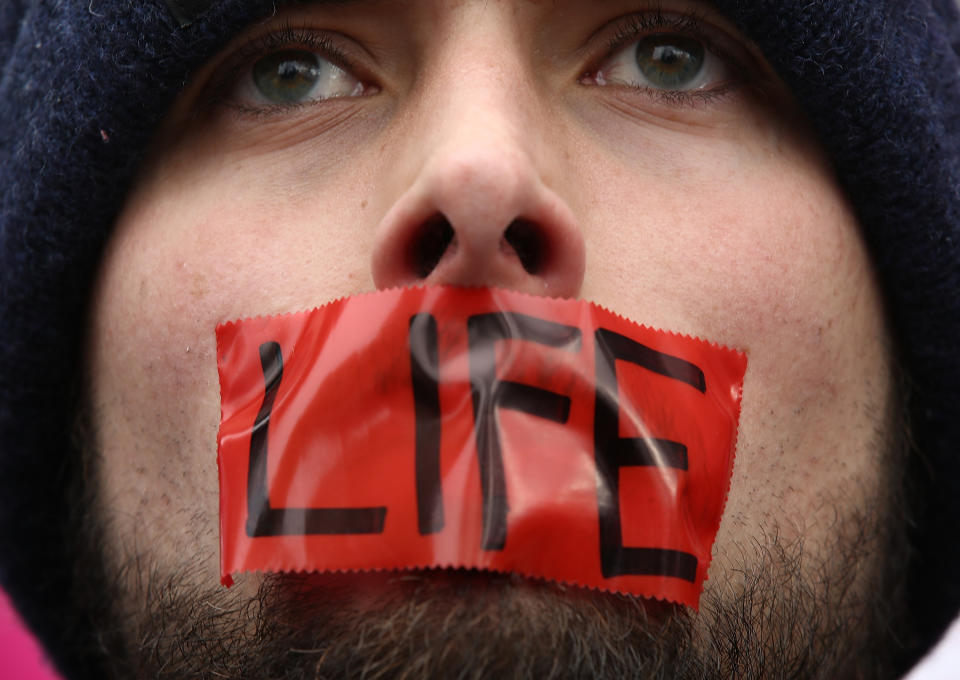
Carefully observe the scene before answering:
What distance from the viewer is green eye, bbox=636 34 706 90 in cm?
165

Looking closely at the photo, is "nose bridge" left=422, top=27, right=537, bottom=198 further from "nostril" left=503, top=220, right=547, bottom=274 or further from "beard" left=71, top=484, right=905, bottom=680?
"beard" left=71, top=484, right=905, bottom=680

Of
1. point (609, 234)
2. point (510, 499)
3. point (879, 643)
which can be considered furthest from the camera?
point (879, 643)

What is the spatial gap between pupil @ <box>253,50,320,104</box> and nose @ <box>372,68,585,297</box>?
42cm

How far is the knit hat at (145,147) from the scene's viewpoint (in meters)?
Result: 1.58

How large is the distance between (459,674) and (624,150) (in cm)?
83

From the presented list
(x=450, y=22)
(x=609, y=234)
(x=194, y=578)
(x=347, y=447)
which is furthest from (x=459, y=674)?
(x=450, y=22)

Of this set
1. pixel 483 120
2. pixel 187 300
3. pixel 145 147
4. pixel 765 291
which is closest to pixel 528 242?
pixel 483 120

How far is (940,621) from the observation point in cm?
191

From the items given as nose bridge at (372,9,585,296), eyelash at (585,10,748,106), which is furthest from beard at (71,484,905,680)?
eyelash at (585,10,748,106)

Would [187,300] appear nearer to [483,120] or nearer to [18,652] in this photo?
[483,120]

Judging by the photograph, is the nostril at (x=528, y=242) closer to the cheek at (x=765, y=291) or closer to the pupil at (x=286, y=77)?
the cheek at (x=765, y=291)

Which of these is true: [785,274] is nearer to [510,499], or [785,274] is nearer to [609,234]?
[609,234]

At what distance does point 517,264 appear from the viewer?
125 centimetres

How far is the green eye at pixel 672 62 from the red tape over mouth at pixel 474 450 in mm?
564
